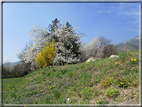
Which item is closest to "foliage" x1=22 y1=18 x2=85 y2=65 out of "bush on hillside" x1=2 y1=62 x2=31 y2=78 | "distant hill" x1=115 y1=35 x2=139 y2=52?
"bush on hillside" x1=2 y1=62 x2=31 y2=78

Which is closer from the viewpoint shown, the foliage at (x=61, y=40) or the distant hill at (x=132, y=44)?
the distant hill at (x=132, y=44)

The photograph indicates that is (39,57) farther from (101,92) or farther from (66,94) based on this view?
(101,92)

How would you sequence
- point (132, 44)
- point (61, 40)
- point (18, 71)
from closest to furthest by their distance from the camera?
point (132, 44), point (61, 40), point (18, 71)

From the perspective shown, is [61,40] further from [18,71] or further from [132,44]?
[132,44]

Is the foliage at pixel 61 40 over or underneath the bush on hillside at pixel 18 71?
over

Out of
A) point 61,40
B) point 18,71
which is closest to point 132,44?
point 61,40

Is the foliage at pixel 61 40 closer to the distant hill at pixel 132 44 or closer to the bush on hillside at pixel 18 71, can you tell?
the bush on hillside at pixel 18 71

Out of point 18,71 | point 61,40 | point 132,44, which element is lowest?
point 18,71

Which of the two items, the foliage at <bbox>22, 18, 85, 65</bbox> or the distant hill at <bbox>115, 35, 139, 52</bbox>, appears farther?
the foliage at <bbox>22, 18, 85, 65</bbox>

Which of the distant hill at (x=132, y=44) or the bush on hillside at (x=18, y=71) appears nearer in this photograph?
the distant hill at (x=132, y=44)

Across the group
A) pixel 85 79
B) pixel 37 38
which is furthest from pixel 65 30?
pixel 85 79

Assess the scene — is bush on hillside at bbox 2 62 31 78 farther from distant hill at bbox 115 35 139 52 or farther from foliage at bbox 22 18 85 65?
distant hill at bbox 115 35 139 52

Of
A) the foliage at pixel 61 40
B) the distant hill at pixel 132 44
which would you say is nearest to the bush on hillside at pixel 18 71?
the foliage at pixel 61 40

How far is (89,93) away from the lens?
312cm
